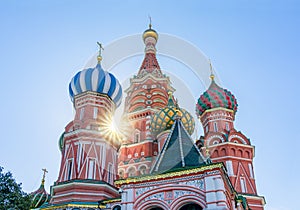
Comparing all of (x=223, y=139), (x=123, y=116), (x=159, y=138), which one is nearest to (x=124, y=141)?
(x=123, y=116)

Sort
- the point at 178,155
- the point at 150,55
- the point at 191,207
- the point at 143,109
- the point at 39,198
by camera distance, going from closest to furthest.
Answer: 1. the point at 191,207
2. the point at 178,155
3. the point at 39,198
4. the point at 143,109
5. the point at 150,55

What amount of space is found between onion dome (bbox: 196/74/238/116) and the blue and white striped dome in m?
7.20

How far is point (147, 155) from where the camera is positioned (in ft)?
83.5

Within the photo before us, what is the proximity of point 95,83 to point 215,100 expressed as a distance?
9480mm

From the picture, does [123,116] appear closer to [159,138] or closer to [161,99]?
[161,99]

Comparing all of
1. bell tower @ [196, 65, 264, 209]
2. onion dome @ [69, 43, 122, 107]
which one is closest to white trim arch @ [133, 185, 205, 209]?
bell tower @ [196, 65, 264, 209]

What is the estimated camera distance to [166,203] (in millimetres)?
11695

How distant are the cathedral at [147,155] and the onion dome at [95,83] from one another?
7 centimetres

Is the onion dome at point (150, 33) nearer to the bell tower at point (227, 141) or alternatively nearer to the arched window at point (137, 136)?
the bell tower at point (227, 141)

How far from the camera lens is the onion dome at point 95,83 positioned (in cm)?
2089

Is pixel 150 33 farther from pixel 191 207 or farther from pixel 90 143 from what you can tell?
pixel 191 207

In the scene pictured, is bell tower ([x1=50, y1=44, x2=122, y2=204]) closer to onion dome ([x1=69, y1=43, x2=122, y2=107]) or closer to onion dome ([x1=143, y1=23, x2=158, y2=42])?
onion dome ([x1=69, y1=43, x2=122, y2=107])

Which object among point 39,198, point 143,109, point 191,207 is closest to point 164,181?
point 191,207

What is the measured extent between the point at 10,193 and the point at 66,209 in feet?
9.44
